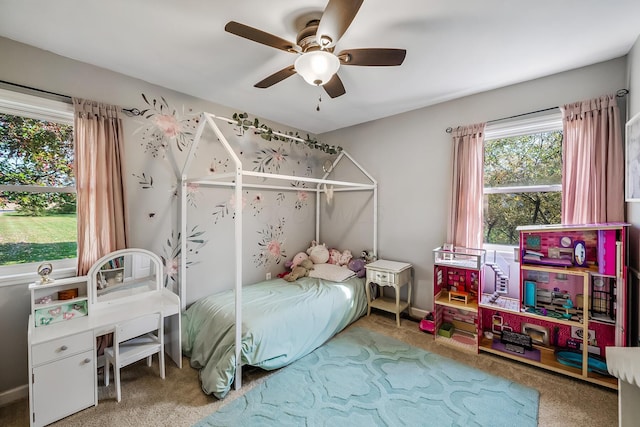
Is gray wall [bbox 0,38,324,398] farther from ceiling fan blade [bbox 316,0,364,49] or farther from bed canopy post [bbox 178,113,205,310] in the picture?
ceiling fan blade [bbox 316,0,364,49]

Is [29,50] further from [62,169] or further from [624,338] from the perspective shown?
[624,338]

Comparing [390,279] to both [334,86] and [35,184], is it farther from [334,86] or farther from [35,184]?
[35,184]

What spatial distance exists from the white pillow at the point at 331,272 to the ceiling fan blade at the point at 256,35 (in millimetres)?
2345

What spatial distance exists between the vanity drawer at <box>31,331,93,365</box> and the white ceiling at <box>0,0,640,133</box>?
6.55 feet

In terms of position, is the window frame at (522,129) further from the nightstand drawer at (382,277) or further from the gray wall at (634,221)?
the nightstand drawer at (382,277)

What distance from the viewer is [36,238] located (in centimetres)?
200

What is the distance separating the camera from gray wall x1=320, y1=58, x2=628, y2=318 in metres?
2.45

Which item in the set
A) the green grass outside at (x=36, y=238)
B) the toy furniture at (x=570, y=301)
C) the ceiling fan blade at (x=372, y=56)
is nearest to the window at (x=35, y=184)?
the green grass outside at (x=36, y=238)

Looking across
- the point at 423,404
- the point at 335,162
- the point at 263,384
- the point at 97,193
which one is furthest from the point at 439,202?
the point at 97,193

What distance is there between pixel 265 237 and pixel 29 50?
2.51 meters

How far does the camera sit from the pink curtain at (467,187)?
8.70 feet

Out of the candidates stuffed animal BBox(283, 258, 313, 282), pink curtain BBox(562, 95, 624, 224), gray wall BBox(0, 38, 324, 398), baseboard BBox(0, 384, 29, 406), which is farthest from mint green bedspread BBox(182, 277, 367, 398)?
pink curtain BBox(562, 95, 624, 224)

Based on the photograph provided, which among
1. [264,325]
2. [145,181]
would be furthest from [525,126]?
[145,181]

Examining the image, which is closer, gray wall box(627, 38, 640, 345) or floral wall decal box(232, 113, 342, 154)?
gray wall box(627, 38, 640, 345)
